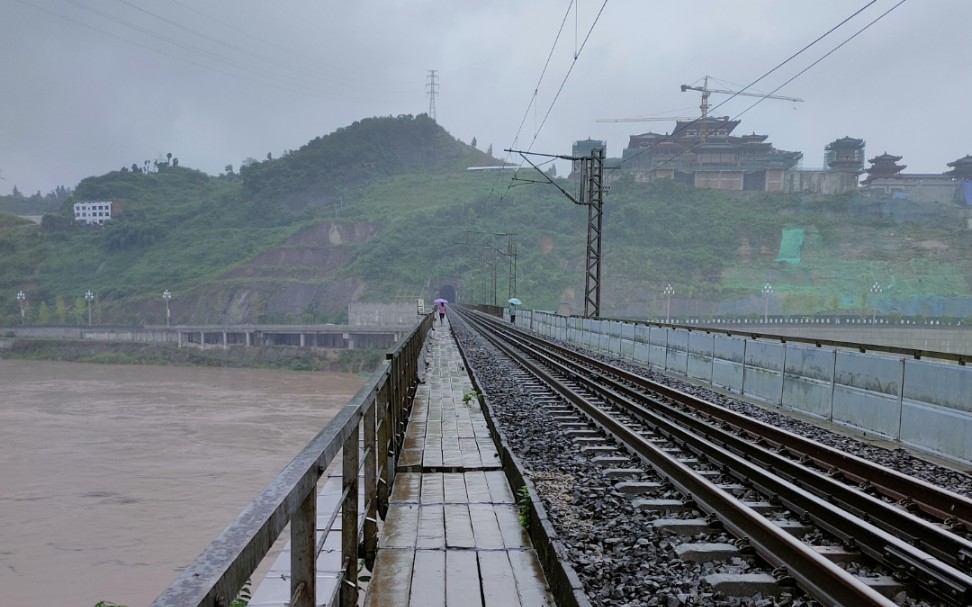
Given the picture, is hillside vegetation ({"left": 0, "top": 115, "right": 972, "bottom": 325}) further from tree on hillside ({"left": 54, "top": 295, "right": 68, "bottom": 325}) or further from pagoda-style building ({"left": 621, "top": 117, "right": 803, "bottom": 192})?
pagoda-style building ({"left": 621, "top": 117, "right": 803, "bottom": 192})

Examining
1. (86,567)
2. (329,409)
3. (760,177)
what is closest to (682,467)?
(86,567)

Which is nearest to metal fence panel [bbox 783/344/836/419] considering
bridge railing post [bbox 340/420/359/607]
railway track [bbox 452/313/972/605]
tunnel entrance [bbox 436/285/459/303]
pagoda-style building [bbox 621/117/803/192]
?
railway track [bbox 452/313/972/605]

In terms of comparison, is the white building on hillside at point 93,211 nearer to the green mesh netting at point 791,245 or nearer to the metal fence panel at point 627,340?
the green mesh netting at point 791,245

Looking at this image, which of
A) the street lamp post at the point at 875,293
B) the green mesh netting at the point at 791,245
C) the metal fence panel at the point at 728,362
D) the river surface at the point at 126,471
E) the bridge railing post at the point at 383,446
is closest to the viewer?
the bridge railing post at the point at 383,446

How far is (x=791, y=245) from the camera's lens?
390 ft

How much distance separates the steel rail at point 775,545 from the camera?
4176 mm

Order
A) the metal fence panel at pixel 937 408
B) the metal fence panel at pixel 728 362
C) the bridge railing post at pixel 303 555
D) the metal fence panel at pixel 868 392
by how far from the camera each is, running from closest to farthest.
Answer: the bridge railing post at pixel 303 555 → the metal fence panel at pixel 937 408 → the metal fence panel at pixel 868 392 → the metal fence panel at pixel 728 362

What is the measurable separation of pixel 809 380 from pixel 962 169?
148 metres

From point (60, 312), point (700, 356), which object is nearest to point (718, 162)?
point (60, 312)

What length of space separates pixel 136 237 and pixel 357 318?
3190 inches

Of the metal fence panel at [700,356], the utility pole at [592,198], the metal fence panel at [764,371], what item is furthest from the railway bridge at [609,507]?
the utility pole at [592,198]

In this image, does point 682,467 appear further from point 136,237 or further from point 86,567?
point 136,237

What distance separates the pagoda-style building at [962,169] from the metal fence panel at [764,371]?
143866 mm

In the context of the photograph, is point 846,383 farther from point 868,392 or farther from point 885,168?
point 885,168
